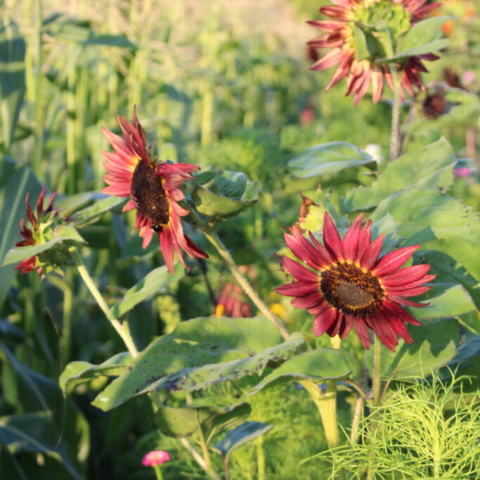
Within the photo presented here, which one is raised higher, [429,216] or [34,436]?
[429,216]

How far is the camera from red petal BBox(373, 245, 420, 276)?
0.61m

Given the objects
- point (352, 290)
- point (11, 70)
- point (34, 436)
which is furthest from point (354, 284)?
point (11, 70)

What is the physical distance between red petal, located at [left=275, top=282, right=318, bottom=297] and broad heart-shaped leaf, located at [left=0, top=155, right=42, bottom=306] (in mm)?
737

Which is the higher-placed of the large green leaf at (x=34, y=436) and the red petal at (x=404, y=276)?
the red petal at (x=404, y=276)

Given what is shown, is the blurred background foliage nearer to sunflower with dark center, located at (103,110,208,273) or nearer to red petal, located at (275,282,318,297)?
sunflower with dark center, located at (103,110,208,273)

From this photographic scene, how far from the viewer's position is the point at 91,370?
2.47 feet

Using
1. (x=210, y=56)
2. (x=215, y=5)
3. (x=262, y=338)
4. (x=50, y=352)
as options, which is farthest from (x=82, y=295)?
(x=215, y=5)

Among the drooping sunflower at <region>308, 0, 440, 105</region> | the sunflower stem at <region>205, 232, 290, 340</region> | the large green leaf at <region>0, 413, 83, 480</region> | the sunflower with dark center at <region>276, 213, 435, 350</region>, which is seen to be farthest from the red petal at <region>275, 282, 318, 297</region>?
the large green leaf at <region>0, 413, 83, 480</region>

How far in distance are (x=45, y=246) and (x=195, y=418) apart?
234mm

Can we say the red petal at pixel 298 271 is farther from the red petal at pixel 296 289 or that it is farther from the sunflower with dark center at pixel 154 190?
the sunflower with dark center at pixel 154 190

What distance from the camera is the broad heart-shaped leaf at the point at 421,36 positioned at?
0.81 meters

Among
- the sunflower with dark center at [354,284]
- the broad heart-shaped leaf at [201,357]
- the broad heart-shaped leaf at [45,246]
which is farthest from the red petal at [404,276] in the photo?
the broad heart-shaped leaf at [45,246]

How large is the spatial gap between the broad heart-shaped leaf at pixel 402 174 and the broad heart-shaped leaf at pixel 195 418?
266 mm

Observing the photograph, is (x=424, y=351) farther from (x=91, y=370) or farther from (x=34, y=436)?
(x=34, y=436)
